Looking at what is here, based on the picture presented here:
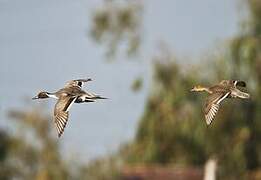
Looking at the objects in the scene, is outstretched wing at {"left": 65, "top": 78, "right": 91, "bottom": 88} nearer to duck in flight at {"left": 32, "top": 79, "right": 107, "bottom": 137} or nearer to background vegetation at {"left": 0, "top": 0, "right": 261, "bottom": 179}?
duck in flight at {"left": 32, "top": 79, "right": 107, "bottom": 137}

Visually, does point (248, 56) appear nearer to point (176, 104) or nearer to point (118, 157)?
point (176, 104)

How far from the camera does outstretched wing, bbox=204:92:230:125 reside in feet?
47.4

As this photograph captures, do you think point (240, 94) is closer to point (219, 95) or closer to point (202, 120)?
point (219, 95)

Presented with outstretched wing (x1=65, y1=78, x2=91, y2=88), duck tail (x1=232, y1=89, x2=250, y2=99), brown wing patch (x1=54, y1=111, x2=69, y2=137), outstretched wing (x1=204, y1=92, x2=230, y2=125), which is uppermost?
outstretched wing (x1=65, y1=78, x2=91, y2=88)

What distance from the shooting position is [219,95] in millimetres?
14734

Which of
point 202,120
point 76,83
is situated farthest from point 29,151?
point 76,83

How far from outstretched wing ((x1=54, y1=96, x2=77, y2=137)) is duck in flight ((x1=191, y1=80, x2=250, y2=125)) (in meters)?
1.62

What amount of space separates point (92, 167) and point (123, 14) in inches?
220

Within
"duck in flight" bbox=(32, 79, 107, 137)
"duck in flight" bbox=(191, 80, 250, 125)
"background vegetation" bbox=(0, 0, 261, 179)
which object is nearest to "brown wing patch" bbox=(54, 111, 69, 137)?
"duck in flight" bbox=(32, 79, 107, 137)

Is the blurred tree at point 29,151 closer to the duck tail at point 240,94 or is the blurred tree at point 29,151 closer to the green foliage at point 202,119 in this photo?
the green foliage at point 202,119

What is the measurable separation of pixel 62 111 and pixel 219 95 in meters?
1.88

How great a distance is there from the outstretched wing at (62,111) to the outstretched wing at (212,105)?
160 centimetres

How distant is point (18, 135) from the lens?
45.0 meters

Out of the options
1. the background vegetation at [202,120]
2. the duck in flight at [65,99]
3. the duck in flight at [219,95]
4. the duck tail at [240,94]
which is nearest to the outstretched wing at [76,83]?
the duck in flight at [65,99]
